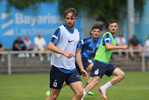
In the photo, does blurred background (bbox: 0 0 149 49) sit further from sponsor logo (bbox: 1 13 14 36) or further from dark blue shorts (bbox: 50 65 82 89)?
dark blue shorts (bbox: 50 65 82 89)

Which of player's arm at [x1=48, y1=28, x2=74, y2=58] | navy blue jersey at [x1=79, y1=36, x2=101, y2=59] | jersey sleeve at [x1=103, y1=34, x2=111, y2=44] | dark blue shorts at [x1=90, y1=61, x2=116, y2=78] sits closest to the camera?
player's arm at [x1=48, y1=28, x2=74, y2=58]

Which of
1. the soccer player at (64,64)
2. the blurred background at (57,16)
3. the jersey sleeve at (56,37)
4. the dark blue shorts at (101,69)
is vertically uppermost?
the blurred background at (57,16)

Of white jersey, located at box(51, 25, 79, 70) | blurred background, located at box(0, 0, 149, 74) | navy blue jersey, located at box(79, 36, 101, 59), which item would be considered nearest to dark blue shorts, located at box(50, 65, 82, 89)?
white jersey, located at box(51, 25, 79, 70)

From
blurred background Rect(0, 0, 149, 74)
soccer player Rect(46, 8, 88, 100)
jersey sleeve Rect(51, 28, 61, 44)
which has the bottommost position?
soccer player Rect(46, 8, 88, 100)

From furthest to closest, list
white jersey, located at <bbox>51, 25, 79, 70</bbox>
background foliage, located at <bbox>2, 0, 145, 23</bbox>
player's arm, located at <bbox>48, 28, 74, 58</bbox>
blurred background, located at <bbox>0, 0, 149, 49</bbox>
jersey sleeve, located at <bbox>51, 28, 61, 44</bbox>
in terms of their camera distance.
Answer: background foliage, located at <bbox>2, 0, 145, 23</bbox>, blurred background, located at <bbox>0, 0, 149, 49</bbox>, white jersey, located at <bbox>51, 25, 79, 70</bbox>, jersey sleeve, located at <bbox>51, 28, 61, 44</bbox>, player's arm, located at <bbox>48, 28, 74, 58</bbox>

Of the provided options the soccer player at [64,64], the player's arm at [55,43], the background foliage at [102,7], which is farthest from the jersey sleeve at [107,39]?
the background foliage at [102,7]

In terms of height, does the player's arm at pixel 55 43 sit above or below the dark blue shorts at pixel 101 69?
above

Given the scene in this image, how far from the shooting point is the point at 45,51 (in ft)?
52.9

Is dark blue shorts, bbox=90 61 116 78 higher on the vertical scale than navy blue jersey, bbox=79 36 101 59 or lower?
lower

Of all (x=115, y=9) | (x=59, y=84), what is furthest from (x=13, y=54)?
(x=59, y=84)

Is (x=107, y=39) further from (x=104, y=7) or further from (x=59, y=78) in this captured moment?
(x=104, y=7)

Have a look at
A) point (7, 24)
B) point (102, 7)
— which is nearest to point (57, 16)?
point (102, 7)

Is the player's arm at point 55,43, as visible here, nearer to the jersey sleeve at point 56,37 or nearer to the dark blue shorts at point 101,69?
the jersey sleeve at point 56,37

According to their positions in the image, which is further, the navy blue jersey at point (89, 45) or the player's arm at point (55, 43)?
the navy blue jersey at point (89, 45)
